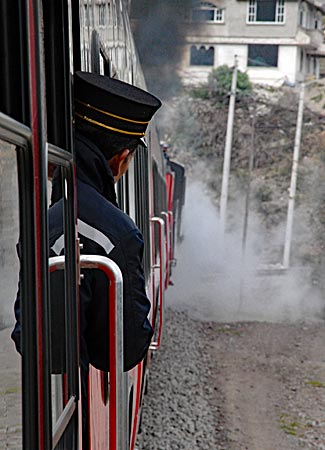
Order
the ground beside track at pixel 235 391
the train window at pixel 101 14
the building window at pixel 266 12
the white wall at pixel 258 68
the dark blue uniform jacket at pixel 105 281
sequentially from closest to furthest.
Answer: the dark blue uniform jacket at pixel 105 281, the train window at pixel 101 14, the ground beside track at pixel 235 391, the white wall at pixel 258 68, the building window at pixel 266 12

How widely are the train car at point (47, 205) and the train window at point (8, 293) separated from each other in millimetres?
13

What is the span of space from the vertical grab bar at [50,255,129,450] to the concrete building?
4467 cm

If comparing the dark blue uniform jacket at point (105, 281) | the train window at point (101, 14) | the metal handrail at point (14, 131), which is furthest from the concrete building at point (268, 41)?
the metal handrail at point (14, 131)

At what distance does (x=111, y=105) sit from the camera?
8.02 feet

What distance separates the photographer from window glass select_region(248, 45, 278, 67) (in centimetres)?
4775

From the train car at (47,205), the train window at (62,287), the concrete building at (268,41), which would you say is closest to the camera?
the train car at (47,205)

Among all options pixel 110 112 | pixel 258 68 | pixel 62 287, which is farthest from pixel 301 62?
pixel 62 287

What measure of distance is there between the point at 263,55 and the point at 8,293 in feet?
157

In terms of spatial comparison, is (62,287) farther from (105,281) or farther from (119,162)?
(119,162)

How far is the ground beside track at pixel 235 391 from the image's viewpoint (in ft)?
25.2

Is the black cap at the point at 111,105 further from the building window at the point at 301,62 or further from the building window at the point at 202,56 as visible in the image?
the building window at the point at 301,62

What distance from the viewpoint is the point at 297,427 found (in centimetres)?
834

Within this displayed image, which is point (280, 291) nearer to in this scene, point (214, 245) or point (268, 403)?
point (214, 245)

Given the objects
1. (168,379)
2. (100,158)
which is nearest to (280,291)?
(168,379)
